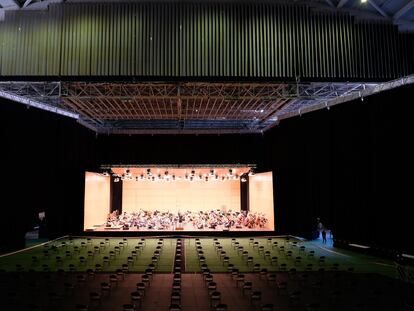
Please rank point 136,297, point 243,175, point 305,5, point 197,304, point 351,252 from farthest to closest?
point 243,175, point 351,252, point 305,5, point 197,304, point 136,297

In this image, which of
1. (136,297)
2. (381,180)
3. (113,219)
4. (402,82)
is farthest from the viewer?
(113,219)

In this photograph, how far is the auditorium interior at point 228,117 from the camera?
11219 millimetres

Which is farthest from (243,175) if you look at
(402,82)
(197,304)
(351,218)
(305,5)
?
(197,304)

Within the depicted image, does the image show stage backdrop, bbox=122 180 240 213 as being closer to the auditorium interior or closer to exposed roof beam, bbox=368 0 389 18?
the auditorium interior

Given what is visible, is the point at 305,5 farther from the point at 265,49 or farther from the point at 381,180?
the point at 381,180

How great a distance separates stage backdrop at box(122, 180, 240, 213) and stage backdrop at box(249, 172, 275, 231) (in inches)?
71.1

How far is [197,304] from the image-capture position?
921 cm

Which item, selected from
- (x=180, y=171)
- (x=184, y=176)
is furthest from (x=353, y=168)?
(x=184, y=176)

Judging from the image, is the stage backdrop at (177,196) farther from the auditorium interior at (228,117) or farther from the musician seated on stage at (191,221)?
the auditorium interior at (228,117)

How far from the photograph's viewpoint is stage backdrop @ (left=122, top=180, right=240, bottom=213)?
2727cm

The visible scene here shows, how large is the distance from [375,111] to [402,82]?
1.71 metres

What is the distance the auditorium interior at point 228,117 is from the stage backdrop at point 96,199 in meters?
1.44

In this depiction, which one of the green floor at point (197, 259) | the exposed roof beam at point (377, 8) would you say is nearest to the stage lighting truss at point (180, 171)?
the green floor at point (197, 259)

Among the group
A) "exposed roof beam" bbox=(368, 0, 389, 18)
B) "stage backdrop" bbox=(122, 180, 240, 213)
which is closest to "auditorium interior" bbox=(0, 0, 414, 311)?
"exposed roof beam" bbox=(368, 0, 389, 18)
